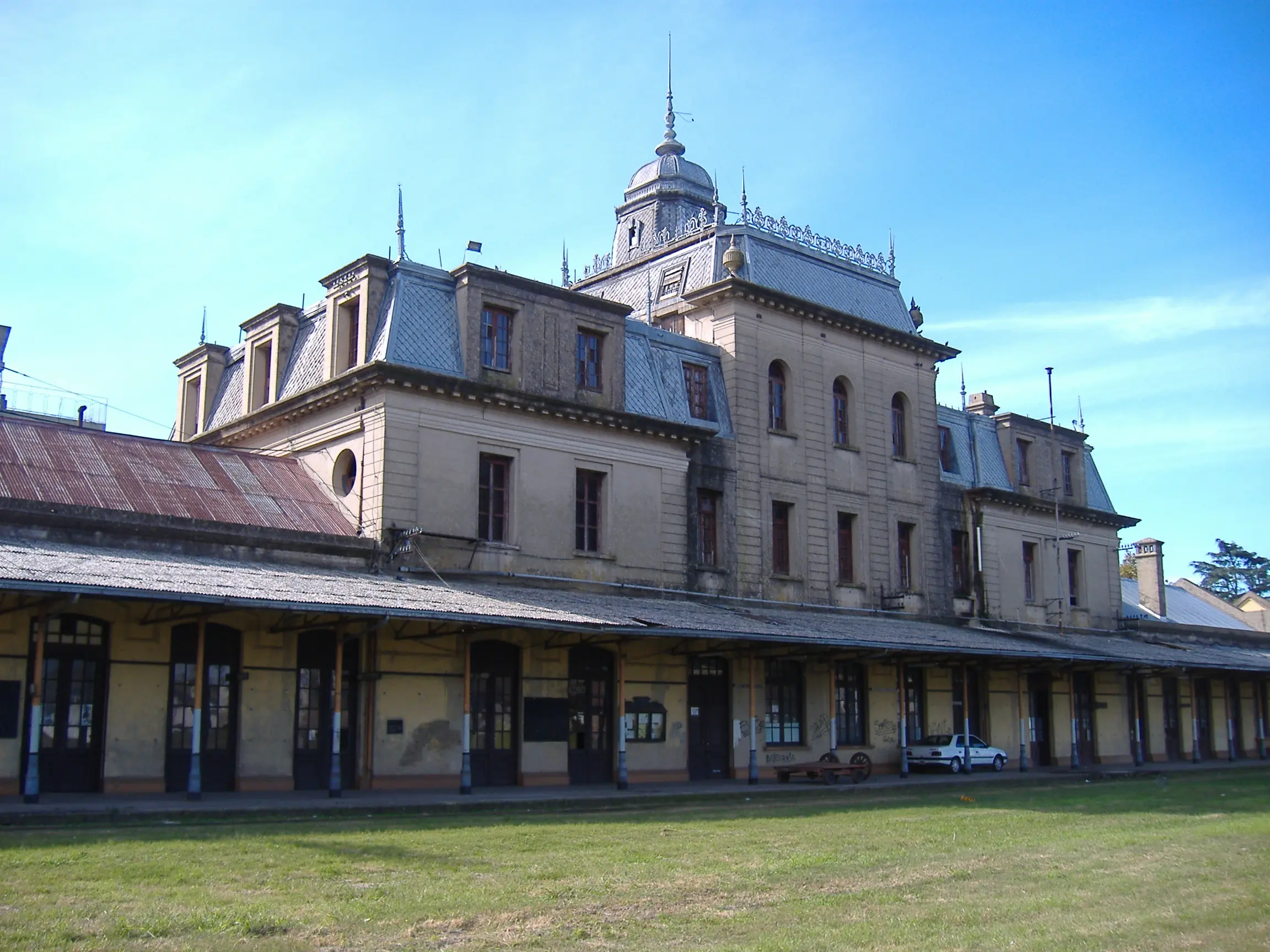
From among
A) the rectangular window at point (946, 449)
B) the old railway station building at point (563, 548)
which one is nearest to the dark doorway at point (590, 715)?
the old railway station building at point (563, 548)

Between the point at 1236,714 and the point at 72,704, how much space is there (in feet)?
126

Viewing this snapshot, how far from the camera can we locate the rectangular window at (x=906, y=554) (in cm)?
3272

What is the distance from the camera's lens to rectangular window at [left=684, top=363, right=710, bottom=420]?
28.8 metres

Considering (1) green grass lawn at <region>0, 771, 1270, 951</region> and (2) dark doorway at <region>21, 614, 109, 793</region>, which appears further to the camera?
(2) dark doorway at <region>21, 614, 109, 793</region>

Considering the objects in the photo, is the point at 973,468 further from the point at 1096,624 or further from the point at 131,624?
the point at 131,624

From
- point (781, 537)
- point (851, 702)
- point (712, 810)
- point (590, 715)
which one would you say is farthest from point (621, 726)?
point (851, 702)

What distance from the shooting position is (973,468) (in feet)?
119

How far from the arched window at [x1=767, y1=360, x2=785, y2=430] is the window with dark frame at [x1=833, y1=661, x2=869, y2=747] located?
5656 millimetres

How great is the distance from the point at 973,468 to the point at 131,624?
24.0m

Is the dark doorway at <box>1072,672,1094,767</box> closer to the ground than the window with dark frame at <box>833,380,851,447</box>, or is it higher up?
closer to the ground

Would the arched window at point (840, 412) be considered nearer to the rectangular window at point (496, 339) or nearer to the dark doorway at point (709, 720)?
the dark doorway at point (709, 720)

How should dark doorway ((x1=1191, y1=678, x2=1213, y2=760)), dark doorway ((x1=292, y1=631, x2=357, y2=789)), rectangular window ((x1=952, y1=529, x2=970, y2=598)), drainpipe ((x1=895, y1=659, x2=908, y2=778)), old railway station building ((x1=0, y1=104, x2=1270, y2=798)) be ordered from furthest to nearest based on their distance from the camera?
dark doorway ((x1=1191, y1=678, x2=1213, y2=760)) < rectangular window ((x1=952, y1=529, x2=970, y2=598)) < drainpipe ((x1=895, y1=659, x2=908, y2=778)) < dark doorway ((x1=292, y1=631, x2=357, y2=789)) < old railway station building ((x1=0, y1=104, x2=1270, y2=798))

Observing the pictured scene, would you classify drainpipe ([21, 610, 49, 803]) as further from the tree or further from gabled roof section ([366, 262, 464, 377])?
the tree

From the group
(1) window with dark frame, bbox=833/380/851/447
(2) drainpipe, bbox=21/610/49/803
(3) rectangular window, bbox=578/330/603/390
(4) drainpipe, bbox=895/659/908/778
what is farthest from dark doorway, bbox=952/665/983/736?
(2) drainpipe, bbox=21/610/49/803
